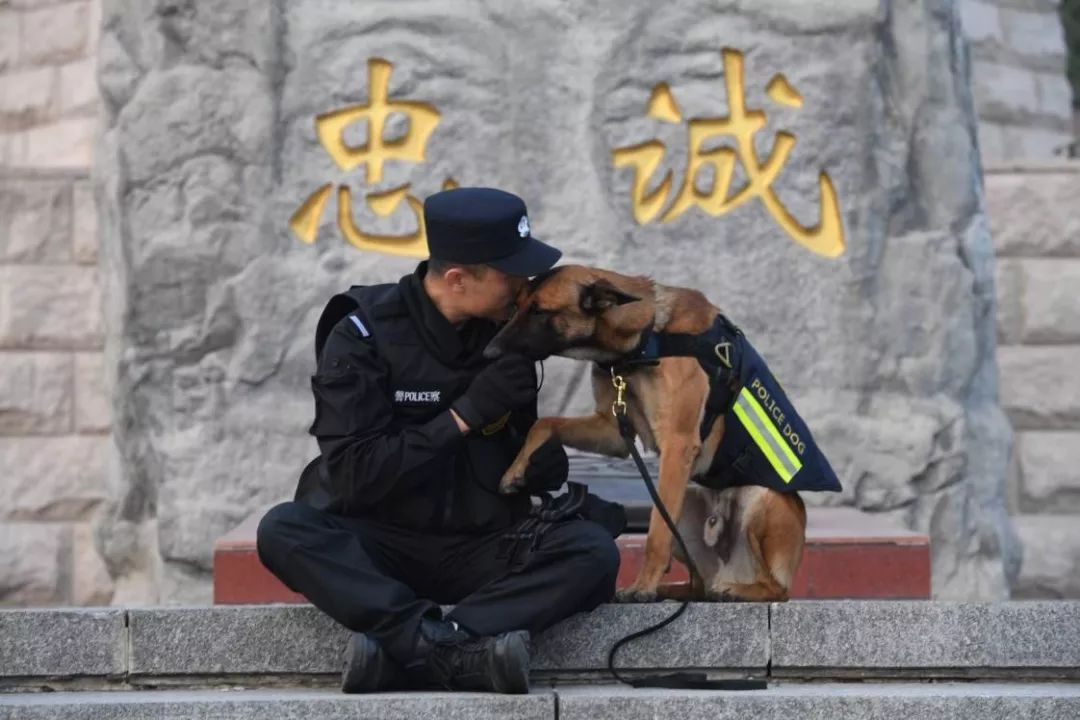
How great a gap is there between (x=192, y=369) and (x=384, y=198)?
3.55 feet

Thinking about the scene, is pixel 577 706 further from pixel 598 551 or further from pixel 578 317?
pixel 578 317

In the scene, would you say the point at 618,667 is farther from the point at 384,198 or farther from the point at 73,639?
the point at 384,198

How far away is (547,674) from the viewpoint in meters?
4.53

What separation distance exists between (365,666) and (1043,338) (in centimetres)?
588

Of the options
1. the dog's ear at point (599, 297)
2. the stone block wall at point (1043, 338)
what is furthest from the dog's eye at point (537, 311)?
the stone block wall at point (1043, 338)

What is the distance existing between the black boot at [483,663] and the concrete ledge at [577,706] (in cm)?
4

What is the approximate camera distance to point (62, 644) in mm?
4516

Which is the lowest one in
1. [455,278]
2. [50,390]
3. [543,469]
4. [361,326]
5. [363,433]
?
[50,390]

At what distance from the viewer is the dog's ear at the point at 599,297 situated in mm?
4707

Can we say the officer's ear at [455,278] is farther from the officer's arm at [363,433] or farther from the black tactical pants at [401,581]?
the black tactical pants at [401,581]

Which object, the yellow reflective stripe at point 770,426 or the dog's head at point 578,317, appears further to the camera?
the yellow reflective stripe at point 770,426

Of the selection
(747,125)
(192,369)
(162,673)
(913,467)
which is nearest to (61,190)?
(192,369)

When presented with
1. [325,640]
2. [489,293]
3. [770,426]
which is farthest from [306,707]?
[770,426]

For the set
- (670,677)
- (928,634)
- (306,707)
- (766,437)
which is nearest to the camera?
(306,707)
